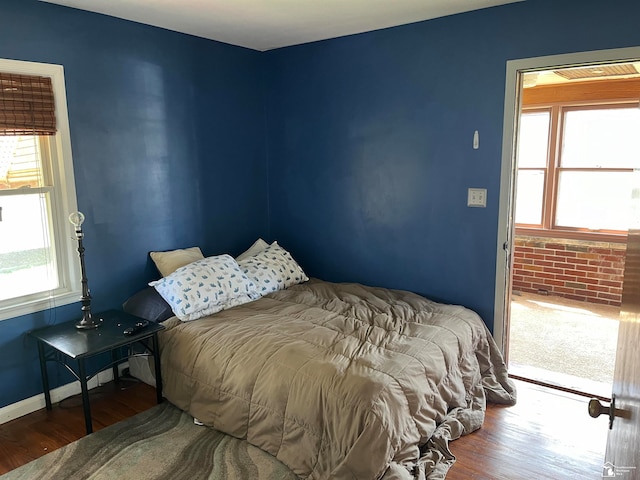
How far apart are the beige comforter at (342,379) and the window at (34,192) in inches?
31.2

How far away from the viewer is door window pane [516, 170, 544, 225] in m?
5.36

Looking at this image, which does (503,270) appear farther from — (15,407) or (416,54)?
(15,407)

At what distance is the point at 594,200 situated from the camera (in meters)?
5.05

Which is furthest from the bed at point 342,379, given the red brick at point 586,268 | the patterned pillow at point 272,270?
the red brick at point 586,268

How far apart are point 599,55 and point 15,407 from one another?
3.87 meters

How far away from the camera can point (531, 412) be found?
9.30 feet

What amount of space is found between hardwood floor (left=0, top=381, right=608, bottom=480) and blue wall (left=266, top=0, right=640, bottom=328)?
0.69 metres

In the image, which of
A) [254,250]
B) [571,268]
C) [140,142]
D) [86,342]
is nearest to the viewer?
[86,342]

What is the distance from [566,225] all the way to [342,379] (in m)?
4.11

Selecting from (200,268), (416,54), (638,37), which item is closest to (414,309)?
(200,268)

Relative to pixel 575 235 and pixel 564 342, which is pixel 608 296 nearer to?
pixel 575 235

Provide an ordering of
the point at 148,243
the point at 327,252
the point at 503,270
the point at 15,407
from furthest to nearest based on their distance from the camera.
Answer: the point at 327,252 → the point at 148,243 → the point at 503,270 → the point at 15,407

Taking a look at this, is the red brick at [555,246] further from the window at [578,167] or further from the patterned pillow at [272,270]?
the patterned pillow at [272,270]

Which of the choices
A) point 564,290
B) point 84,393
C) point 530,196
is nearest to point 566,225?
point 530,196
